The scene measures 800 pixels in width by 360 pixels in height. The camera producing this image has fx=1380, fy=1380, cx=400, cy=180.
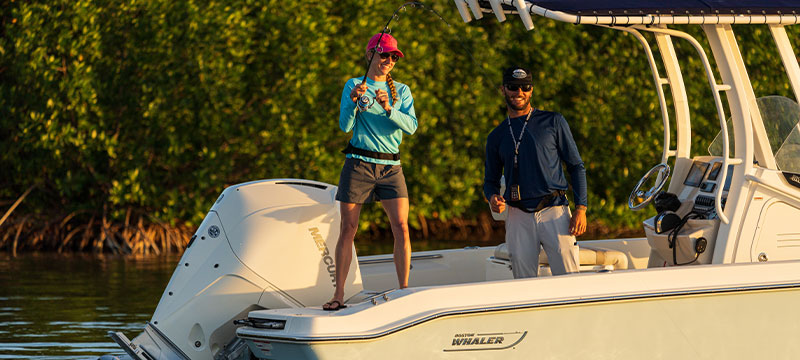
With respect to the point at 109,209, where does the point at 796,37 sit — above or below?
above

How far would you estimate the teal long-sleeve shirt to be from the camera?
6.68 metres

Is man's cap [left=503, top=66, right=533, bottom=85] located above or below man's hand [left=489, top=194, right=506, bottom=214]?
above

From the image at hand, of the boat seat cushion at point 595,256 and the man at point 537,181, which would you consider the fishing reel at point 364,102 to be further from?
the boat seat cushion at point 595,256

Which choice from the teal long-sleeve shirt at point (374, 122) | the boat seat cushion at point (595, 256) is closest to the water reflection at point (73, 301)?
the boat seat cushion at point (595, 256)

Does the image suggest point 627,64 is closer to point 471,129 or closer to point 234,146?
point 471,129

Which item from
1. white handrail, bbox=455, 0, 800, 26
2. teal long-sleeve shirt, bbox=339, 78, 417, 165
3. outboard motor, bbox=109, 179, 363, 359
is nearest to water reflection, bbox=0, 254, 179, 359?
outboard motor, bbox=109, 179, 363, 359

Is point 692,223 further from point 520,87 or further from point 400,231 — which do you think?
point 400,231

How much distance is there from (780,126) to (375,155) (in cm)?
223

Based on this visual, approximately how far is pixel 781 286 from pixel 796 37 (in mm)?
13372

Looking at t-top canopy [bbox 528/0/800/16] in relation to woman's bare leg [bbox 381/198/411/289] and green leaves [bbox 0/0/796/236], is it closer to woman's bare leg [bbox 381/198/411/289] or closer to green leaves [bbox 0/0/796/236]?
woman's bare leg [bbox 381/198/411/289]

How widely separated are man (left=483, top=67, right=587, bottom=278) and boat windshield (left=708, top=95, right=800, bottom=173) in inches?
40.0

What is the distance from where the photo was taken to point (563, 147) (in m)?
6.85

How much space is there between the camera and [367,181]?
6.76 metres

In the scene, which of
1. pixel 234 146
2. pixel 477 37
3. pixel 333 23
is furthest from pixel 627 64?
pixel 234 146
